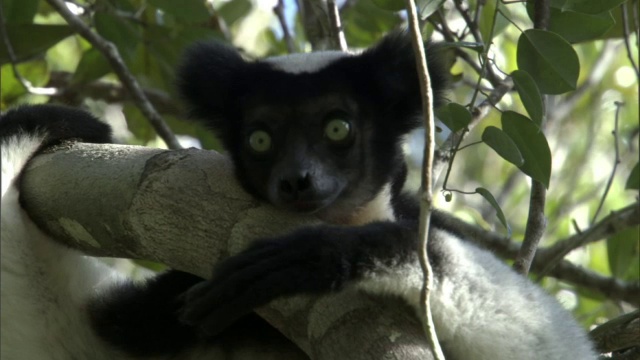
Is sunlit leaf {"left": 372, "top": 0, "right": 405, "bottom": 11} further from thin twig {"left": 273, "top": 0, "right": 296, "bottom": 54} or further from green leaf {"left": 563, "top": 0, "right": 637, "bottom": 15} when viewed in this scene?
thin twig {"left": 273, "top": 0, "right": 296, "bottom": 54}

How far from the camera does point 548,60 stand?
10.6 feet

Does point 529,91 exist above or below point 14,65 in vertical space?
above

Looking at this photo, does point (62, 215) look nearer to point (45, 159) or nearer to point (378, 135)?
point (45, 159)

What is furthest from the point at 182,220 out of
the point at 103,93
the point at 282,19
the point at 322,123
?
the point at 103,93

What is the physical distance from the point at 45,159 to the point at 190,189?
0.69 m

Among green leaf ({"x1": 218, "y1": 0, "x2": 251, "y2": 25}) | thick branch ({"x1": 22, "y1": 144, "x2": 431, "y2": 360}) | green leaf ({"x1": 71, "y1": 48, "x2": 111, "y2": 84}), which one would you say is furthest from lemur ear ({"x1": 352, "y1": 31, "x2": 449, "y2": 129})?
green leaf ({"x1": 218, "y1": 0, "x2": 251, "y2": 25})

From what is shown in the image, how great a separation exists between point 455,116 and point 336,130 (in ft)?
1.90

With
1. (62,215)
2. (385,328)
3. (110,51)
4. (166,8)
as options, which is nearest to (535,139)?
(385,328)

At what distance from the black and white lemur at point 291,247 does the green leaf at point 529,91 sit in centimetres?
50

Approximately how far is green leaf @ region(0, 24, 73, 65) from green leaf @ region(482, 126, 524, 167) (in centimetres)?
264

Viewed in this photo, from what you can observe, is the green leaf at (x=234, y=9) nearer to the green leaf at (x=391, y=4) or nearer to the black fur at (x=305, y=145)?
the black fur at (x=305, y=145)

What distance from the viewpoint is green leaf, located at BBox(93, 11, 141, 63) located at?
16.0 ft

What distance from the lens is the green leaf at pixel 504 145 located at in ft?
9.84

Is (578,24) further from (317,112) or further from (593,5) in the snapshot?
(317,112)
